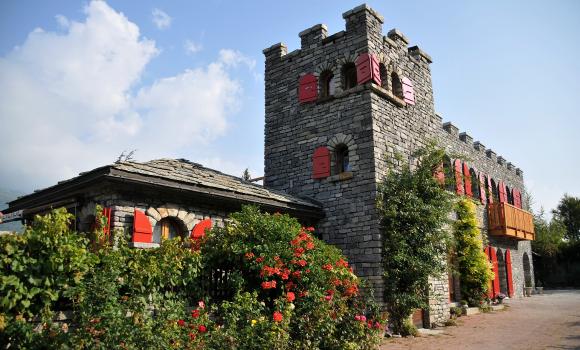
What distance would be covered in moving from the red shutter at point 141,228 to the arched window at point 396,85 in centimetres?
750

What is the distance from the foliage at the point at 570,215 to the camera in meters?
33.2

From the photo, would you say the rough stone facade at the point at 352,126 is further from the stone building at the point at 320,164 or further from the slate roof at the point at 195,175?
the slate roof at the point at 195,175

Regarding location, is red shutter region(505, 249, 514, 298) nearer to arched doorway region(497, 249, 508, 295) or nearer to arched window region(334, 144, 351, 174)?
arched doorway region(497, 249, 508, 295)

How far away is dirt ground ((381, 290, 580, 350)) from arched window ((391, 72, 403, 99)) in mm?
6050

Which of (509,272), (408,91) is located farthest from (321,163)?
(509,272)

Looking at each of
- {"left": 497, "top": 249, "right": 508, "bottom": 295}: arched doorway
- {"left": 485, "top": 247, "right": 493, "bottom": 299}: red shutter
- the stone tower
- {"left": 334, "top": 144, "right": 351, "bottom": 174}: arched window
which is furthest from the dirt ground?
{"left": 334, "top": 144, "right": 351, "bottom": 174}: arched window

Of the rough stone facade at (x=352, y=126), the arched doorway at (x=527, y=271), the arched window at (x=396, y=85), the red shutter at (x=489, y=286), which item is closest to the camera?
the rough stone facade at (x=352, y=126)

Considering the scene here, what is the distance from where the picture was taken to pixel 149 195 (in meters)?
7.65

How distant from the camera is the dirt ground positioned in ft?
26.5

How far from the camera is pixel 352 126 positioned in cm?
1070

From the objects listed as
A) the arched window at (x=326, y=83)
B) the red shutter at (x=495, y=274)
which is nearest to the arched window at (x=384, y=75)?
the arched window at (x=326, y=83)

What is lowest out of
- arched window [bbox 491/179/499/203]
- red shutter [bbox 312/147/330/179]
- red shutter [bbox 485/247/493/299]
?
red shutter [bbox 485/247/493/299]

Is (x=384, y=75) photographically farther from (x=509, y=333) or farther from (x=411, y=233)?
(x=509, y=333)

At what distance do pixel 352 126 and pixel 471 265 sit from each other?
6708 millimetres
